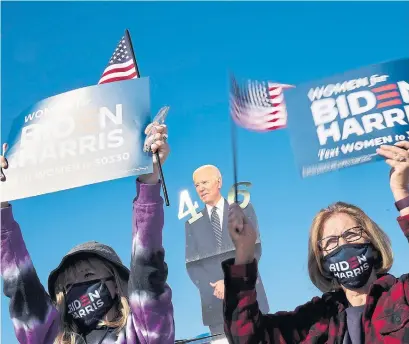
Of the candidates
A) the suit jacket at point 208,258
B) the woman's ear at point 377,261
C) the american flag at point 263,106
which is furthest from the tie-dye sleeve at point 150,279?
the suit jacket at point 208,258

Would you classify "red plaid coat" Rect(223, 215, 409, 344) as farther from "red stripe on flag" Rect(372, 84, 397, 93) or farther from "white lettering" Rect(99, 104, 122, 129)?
"white lettering" Rect(99, 104, 122, 129)

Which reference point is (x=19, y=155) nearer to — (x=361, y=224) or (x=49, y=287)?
(x=49, y=287)

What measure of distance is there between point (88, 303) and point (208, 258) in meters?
3.45

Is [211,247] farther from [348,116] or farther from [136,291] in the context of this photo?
[136,291]

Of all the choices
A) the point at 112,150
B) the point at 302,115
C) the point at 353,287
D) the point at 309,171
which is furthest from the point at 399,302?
the point at 112,150

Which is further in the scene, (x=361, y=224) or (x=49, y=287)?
(x=49, y=287)

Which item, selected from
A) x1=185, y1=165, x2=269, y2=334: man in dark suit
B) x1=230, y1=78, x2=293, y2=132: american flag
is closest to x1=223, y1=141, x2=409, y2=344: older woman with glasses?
x1=230, y1=78, x2=293, y2=132: american flag

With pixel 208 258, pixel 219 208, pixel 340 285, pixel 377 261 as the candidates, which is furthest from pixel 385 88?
pixel 219 208

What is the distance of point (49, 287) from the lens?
6.47 m

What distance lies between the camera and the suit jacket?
903cm

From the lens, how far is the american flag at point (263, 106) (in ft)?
22.0

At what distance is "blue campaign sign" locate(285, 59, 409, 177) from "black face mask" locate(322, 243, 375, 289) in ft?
2.47

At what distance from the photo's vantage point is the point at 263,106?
22.6 feet

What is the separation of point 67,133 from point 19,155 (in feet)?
1.54
